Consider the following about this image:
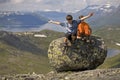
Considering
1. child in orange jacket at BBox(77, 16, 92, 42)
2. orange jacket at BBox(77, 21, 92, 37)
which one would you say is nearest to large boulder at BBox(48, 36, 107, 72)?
child in orange jacket at BBox(77, 16, 92, 42)

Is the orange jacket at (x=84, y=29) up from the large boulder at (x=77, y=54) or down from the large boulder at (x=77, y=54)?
up

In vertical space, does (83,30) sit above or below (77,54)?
above

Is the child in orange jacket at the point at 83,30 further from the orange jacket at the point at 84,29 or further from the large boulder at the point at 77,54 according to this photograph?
the large boulder at the point at 77,54

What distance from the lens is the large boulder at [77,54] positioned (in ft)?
111

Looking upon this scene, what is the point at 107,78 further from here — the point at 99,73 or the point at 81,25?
the point at 81,25

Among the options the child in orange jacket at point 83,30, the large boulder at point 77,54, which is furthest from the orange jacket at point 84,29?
the large boulder at point 77,54

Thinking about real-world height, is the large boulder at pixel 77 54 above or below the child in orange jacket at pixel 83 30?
below

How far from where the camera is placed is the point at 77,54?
112ft

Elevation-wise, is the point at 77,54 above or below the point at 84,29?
below

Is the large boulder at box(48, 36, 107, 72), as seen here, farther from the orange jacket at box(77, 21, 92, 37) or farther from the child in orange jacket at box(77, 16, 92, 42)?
the orange jacket at box(77, 21, 92, 37)

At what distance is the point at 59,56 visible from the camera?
112ft

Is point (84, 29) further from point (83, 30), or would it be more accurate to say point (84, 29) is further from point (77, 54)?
point (77, 54)

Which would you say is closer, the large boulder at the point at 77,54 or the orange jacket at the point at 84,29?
the orange jacket at the point at 84,29

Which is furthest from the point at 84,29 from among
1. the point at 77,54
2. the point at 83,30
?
the point at 77,54
